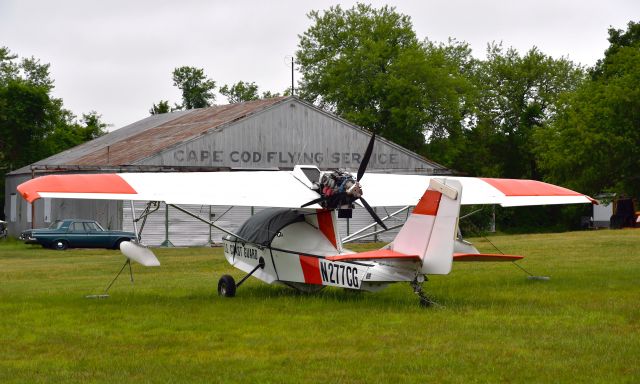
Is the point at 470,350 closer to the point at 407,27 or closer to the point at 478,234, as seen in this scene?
the point at 478,234

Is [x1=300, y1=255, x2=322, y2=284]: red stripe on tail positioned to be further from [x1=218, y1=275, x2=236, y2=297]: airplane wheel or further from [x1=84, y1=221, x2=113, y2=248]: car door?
[x1=84, y1=221, x2=113, y2=248]: car door

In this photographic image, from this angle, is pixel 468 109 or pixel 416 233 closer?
pixel 416 233

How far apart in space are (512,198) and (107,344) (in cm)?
896

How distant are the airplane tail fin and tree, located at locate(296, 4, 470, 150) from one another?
47.5 m

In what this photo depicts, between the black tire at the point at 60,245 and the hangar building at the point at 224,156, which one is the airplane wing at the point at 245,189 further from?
the black tire at the point at 60,245

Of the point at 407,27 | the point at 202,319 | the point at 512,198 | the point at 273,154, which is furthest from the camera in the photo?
the point at 407,27

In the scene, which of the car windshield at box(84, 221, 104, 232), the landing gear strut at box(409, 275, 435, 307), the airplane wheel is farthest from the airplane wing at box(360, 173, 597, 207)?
the car windshield at box(84, 221, 104, 232)

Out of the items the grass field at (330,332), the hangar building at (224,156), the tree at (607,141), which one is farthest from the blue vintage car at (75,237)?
the tree at (607,141)

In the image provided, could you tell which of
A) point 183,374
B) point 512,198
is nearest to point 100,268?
point 512,198

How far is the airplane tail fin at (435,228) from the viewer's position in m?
13.5

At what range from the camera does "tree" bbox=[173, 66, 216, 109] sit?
84.0 m

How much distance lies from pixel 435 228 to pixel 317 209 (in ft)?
10.4

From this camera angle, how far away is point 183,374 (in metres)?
9.55

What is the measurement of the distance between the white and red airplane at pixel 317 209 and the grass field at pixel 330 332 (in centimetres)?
52
